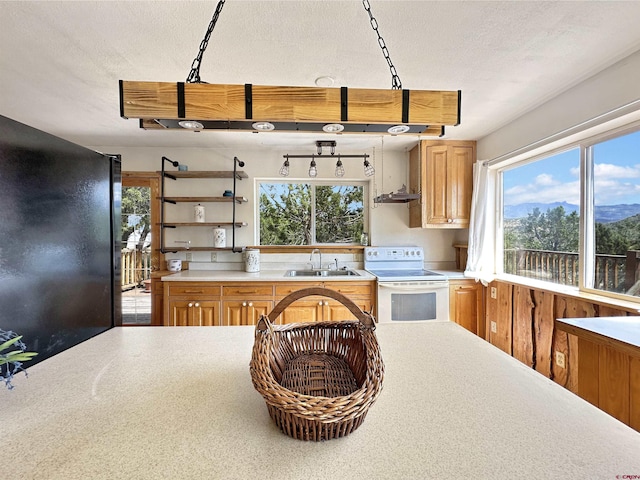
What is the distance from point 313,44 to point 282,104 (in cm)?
98

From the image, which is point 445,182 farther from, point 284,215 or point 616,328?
Answer: point 616,328

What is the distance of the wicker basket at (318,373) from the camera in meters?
0.50

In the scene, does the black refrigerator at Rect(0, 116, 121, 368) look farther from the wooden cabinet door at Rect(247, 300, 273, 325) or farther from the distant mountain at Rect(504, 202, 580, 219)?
the distant mountain at Rect(504, 202, 580, 219)

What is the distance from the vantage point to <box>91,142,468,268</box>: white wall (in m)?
3.32

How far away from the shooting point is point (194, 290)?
2814 mm

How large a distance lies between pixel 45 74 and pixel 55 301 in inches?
69.3

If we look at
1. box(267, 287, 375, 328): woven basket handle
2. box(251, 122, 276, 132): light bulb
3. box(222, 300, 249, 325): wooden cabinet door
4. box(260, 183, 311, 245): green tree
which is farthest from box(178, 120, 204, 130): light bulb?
box(260, 183, 311, 245): green tree

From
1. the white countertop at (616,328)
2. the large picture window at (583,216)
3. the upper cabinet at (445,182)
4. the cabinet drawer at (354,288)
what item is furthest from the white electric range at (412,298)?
the white countertop at (616,328)

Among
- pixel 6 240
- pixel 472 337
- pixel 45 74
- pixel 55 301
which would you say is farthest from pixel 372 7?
pixel 45 74

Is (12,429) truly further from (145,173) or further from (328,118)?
(145,173)

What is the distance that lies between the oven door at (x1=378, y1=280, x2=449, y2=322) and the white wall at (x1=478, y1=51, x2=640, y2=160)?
4.83 feet

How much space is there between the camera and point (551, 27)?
1.41 metres

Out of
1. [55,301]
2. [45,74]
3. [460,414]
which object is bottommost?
[460,414]

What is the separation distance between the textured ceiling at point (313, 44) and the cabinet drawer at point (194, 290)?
1.66 meters
